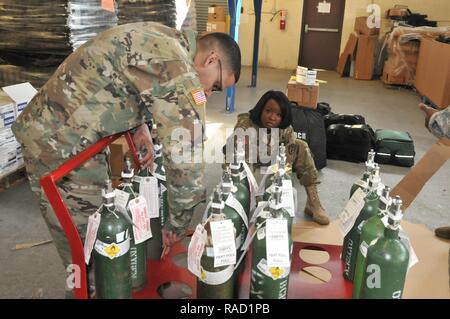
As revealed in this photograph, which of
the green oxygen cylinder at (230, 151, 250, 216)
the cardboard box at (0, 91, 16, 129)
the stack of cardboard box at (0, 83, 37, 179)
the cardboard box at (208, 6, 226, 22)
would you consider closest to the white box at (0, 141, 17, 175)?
the stack of cardboard box at (0, 83, 37, 179)

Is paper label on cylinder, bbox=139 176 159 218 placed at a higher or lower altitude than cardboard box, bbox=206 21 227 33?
lower

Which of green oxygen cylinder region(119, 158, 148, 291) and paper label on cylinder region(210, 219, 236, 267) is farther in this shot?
green oxygen cylinder region(119, 158, 148, 291)

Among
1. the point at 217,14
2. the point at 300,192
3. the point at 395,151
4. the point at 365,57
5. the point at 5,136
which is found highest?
the point at 217,14

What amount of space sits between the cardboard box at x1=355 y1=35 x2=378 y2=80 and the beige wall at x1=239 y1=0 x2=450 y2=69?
0.73 m

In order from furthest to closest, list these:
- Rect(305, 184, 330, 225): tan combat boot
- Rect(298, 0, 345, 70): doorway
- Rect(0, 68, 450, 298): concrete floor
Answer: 1. Rect(298, 0, 345, 70): doorway
2. Rect(305, 184, 330, 225): tan combat boot
3. Rect(0, 68, 450, 298): concrete floor

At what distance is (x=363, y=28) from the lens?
8.34 meters

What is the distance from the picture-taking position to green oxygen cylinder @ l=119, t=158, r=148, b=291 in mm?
1398

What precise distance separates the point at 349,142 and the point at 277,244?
3.04 metres

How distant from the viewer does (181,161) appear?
53.9 inches

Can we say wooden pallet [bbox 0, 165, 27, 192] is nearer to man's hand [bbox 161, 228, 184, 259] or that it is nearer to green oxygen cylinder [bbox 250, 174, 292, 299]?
man's hand [bbox 161, 228, 184, 259]

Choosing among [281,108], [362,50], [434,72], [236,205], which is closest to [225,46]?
[236,205]

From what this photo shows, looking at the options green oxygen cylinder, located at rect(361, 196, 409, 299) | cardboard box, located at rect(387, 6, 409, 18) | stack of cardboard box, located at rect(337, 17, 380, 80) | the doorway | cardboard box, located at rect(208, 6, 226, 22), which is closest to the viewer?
green oxygen cylinder, located at rect(361, 196, 409, 299)

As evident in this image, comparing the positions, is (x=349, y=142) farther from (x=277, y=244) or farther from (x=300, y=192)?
(x=277, y=244)

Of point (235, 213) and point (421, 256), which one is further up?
point (235, 213)
